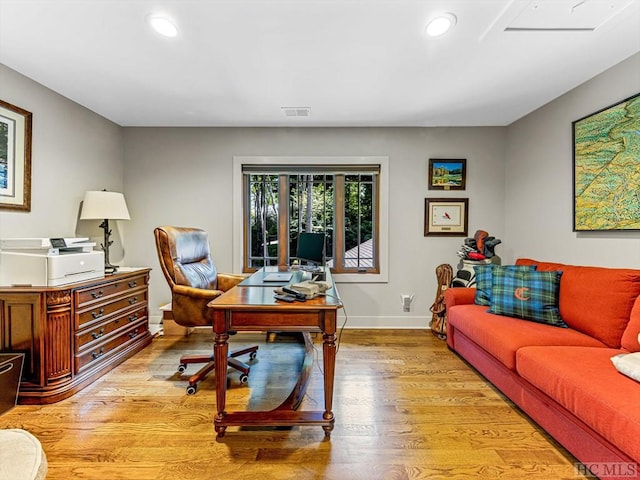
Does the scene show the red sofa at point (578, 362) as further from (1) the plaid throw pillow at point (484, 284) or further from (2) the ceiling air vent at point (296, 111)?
(2) the ceiling air vent at point (296, 111)

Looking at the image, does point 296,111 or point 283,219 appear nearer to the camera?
point 296,111

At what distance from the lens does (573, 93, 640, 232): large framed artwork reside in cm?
213

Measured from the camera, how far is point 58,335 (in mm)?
2131

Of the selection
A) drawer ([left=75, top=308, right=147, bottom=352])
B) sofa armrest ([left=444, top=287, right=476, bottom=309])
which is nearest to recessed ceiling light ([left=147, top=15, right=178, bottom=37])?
drawer ([left=75, top=308, right=147, bottom=352])

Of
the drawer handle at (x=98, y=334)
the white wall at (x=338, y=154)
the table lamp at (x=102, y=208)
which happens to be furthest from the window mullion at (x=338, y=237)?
the drawer handle at (x=98, y=334)

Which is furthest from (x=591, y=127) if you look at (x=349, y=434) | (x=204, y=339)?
(x=204, y=339)

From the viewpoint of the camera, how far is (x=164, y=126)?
3.62m

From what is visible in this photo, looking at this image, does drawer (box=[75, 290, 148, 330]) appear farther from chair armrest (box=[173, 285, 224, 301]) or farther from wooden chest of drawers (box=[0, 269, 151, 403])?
chair armrest (box=[173, 285, 224, 301])

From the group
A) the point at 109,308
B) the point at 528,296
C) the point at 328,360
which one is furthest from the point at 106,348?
the point at 528,296

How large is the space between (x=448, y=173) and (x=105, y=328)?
367cm

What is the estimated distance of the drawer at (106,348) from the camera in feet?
7.54

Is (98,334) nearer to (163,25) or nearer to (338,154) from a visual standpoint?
(163,25)

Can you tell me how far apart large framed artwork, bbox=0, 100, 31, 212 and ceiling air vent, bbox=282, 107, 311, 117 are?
6.73ft

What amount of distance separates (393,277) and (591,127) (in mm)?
2178
